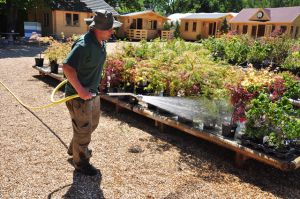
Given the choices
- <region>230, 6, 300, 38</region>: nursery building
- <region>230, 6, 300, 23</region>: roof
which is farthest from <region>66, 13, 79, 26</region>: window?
<region>230, 6, 300, 23</region>: roof

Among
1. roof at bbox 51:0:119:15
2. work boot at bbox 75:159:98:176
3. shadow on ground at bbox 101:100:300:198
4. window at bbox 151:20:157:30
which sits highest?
roof at bbox 51:0:119:15

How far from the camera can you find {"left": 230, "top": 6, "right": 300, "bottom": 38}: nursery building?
102ft

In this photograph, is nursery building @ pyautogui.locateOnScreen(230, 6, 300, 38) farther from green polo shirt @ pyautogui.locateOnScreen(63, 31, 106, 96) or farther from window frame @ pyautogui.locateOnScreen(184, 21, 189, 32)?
green polo shirt @ pyautogui.locateOnScreen(63, 31, 106, 96)

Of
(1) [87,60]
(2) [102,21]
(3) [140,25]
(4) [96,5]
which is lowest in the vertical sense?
(1) [87,60]

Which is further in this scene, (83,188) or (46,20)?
(46,20)

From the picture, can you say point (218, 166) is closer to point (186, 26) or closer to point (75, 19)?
point (75, 19)

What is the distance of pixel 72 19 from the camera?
27906mm

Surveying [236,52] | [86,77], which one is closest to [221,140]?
[86,77]

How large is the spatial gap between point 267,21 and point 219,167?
102 ft

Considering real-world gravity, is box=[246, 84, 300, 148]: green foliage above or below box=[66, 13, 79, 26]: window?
below

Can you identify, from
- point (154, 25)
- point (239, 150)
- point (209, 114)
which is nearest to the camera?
point (239, 150)

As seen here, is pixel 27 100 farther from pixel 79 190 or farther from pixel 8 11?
pixel 8 11

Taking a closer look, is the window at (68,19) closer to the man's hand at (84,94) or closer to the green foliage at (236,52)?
the green foliage at (236,52)

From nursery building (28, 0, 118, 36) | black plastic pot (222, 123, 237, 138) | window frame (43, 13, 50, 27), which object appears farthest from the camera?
window frame (43, 13, 50, 27)
